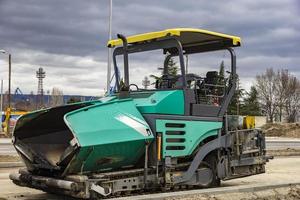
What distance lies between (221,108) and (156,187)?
2.03 meters

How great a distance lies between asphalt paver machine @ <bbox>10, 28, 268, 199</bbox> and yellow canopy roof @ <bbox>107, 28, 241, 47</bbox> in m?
0.02

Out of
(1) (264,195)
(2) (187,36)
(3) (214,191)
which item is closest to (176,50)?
(2) (187,36)

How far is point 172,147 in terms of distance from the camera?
8398 mm

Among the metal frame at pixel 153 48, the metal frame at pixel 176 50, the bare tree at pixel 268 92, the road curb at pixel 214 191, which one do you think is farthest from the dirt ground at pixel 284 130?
the metal frame at pixel 153 48

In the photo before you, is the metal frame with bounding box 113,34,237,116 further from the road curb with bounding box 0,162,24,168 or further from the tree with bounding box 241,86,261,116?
the tree with bounding box 241,86,261,116

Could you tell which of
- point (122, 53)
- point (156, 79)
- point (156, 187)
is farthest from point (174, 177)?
point (122, 53)

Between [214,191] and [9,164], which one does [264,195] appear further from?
[9,164]

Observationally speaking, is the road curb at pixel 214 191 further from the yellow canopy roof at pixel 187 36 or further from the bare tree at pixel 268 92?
the bare tree at pixel 268 92

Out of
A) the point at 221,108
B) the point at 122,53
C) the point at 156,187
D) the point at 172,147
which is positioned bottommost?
the point at 156,187

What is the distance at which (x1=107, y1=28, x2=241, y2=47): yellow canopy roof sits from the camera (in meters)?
8.82

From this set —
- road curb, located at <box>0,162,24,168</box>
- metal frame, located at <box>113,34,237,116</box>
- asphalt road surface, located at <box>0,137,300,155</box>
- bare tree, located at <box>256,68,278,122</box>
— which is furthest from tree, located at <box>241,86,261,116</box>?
metal frame, located at <box>113,34,237,116</box>

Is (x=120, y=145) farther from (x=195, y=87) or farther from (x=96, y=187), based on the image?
(x=195, y=87)

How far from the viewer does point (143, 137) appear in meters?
7.97

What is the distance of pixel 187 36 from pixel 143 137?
2.55 meters
